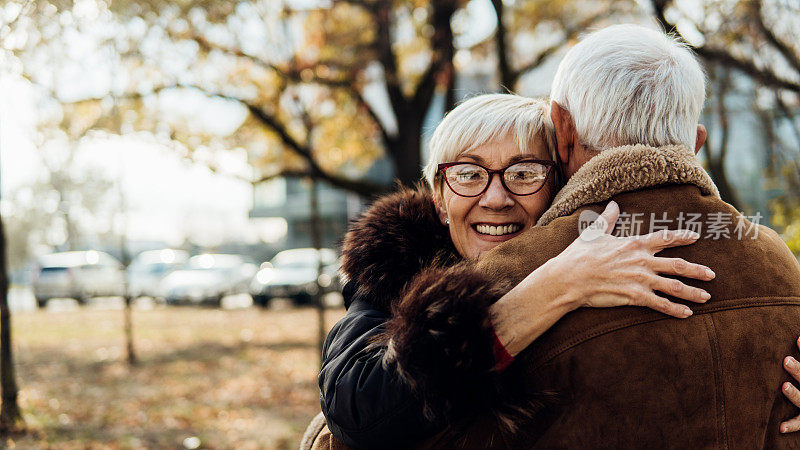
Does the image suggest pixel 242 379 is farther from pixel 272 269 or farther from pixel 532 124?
pixel 272 269

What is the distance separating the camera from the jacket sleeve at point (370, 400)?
5.18ft

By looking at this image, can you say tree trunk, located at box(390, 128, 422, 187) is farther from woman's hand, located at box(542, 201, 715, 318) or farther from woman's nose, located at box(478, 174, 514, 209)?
woman's hand, located at box(542, 201, 715, 318)

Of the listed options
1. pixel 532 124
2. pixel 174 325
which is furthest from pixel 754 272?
pixel 174 325

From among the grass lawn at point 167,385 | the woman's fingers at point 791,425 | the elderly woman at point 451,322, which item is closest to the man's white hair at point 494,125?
the elderly woman at point 451,322

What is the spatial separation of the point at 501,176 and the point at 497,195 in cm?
6

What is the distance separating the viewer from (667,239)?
153cm

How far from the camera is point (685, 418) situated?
150cm

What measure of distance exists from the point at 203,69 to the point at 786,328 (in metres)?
9.46

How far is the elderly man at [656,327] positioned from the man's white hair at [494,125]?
1.14 feet

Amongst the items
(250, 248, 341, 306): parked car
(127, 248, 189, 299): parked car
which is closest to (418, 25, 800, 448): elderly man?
(250, 248, 341, 306): parked car

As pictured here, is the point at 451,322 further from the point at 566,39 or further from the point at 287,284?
the point at 287,284

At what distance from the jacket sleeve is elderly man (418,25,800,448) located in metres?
0.12

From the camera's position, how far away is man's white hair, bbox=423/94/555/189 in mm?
2045

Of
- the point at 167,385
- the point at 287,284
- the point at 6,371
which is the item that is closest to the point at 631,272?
the point at 6,371
